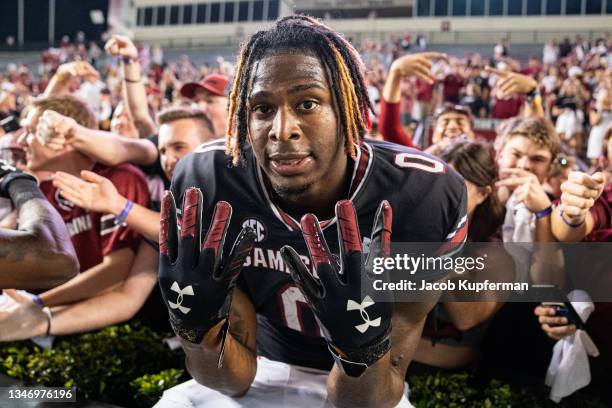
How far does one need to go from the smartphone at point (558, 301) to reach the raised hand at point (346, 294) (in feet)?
1.85

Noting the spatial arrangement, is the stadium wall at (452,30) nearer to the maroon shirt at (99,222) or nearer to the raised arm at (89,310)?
the maroon shirt at (99,222)

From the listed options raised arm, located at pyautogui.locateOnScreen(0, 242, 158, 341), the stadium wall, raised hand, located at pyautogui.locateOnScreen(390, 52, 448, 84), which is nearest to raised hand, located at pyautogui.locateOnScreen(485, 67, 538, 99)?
the stadium wall

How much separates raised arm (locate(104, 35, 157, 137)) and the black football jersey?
33.0 inches

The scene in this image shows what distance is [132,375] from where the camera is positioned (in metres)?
1.50

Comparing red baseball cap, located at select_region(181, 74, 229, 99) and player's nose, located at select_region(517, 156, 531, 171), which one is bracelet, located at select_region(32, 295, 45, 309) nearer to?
red baseball cap, located at select_region(181, 74, 229, 99)

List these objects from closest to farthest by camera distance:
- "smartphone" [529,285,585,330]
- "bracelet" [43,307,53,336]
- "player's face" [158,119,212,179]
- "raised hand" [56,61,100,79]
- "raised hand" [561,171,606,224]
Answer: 1. "raised hand" [561,171,606,224]
2. "smartphone" [529,285,585,330]
3. "bracelet" [43,307,53,336]
4. "player's face" [158,119,212,179]
5. "raised hand" [56,61,100,79]

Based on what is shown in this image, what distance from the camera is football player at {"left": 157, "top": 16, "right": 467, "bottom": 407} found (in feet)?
2.85

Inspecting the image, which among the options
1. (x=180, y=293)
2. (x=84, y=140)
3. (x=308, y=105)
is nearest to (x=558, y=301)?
(x=308, y=105)

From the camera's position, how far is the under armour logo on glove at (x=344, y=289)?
836 millimetres

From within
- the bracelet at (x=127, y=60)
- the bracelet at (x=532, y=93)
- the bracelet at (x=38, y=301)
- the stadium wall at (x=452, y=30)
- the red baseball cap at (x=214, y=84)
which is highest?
the stadium wall at (x=452, y=30)

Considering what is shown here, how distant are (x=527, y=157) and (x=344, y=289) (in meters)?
0.97

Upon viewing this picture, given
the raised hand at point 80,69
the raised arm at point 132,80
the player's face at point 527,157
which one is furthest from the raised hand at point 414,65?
the raised hand at point 80,69

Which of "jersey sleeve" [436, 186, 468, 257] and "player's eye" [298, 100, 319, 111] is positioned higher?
"player's eye" [298, 100, 319, 111]

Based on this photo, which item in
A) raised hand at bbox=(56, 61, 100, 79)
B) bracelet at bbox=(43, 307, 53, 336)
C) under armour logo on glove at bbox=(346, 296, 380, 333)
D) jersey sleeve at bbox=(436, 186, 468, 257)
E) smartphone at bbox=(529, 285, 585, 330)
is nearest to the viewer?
under armour logo on glove at bbox=(346, 296, 380, 333)
